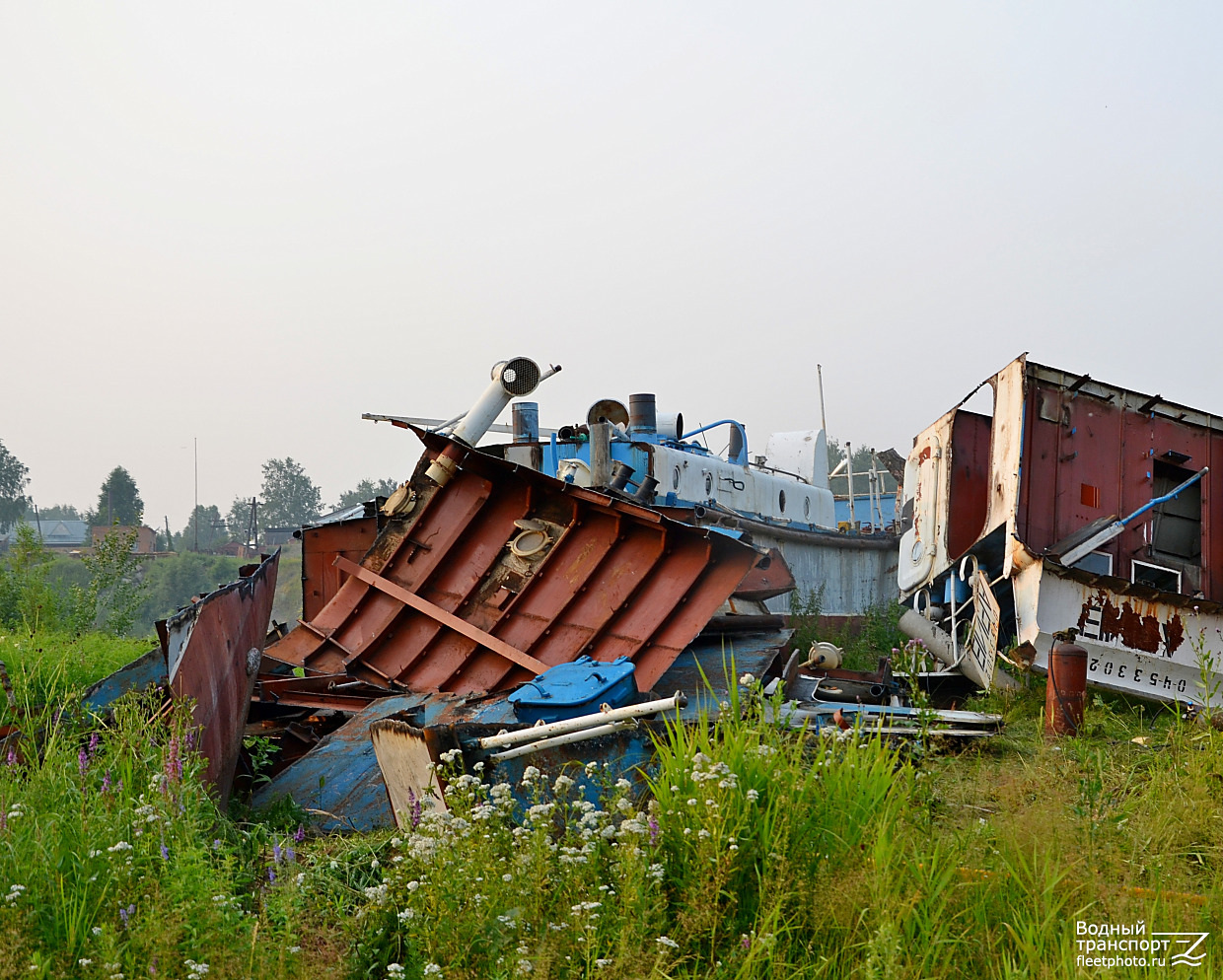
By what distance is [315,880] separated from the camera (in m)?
3.95

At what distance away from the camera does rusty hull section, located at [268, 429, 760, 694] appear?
6.93 metres

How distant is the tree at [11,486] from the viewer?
8425 centimetres

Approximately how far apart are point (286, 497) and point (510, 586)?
105 meters

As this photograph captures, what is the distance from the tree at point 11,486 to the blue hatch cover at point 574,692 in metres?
94.5

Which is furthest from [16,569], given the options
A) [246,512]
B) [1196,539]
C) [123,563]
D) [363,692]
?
[246,512]

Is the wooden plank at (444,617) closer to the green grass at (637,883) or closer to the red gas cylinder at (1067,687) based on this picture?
the green grass at (637,883)

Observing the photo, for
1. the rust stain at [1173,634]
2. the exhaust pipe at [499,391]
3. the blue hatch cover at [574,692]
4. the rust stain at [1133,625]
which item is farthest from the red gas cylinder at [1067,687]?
the exhaust pipe at [499,391]

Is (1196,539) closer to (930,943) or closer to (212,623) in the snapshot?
(930,943)

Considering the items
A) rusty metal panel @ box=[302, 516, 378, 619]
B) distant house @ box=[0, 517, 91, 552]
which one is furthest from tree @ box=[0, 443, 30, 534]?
rusty metal panel @ box=[302, 516, 378, 619]

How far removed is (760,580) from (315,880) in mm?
6629

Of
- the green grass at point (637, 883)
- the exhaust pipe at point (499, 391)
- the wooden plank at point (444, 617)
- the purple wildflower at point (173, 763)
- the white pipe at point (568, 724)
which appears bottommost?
the green grass at point (637, 883)

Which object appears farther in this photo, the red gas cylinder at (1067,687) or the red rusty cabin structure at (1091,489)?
the red rusty cabin structure at (1091,489)

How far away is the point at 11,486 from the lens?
8756 centimetres

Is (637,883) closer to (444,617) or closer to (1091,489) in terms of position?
(444,617)
